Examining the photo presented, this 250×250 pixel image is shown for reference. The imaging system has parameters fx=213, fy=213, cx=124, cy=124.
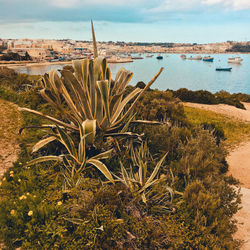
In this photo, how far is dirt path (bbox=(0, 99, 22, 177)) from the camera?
4.55 m

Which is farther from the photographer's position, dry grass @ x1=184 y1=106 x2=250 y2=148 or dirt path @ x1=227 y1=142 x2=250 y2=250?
dry grass @ x1=184 y1=106 x2=250 y2=148

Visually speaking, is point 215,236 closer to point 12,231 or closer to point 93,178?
point 93,178

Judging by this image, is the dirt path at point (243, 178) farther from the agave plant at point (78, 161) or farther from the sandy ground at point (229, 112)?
the sandy ground at point (229, 112)

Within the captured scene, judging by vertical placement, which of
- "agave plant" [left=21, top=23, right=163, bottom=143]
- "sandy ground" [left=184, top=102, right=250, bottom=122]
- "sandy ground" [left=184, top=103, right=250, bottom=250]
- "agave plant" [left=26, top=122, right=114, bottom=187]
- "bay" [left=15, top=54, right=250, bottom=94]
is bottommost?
"bay" [left=15, top=54, right=250, bottom=94]

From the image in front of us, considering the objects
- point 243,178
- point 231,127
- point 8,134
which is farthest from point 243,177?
point 8,134

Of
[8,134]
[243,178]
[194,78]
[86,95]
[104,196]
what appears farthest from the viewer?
[194,78]

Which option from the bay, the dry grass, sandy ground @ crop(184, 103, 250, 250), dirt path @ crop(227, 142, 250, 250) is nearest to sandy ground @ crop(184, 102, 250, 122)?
sandy ground @ crop(184, 103, 250, 250)

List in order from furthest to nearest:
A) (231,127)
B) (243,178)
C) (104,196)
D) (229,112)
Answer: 1. (229,112)
2. (231,127)
3. (243,178)
4. (104,196)

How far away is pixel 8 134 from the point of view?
584 centimetres

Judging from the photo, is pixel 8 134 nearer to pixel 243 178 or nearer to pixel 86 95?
pixel 86 95

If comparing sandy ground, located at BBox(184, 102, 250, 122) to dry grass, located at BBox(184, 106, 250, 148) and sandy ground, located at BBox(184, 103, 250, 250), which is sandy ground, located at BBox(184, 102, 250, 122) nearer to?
sandy ground, located at BBox(184, 103, 250, 250)

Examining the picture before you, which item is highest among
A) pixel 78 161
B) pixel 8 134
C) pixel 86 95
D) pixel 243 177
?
pixel 86 95

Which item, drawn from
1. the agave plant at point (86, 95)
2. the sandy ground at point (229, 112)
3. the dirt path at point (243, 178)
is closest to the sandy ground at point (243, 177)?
the dirt path at point (243, 178)

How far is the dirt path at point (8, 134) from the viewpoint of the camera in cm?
455
